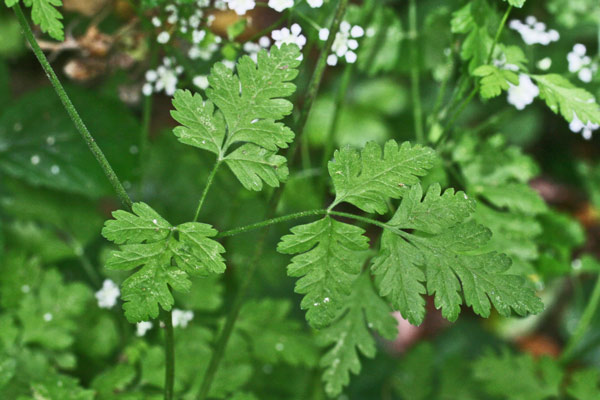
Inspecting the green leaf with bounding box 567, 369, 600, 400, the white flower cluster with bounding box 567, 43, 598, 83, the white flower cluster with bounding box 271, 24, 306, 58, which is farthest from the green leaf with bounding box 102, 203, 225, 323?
the green leaf with bounding box 567, 369, 600, 400

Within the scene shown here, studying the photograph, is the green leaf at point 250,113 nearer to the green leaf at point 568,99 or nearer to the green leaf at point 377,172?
the green leaf at point 377,172

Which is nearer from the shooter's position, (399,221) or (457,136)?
(399,221)

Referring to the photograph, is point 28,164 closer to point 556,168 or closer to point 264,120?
point 264,120

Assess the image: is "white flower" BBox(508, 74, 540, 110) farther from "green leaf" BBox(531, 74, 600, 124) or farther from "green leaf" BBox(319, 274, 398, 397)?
"green leaf" BBox(319, 274, 398, 397)

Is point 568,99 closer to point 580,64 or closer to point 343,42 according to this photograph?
point 580,64

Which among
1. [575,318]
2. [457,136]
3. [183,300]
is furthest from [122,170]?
[575,318]

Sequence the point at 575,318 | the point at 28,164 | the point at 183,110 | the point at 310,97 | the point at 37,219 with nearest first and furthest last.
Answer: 1. the point at 183,110
2. the point at 310,97
3. the point at 28,164
4. the point at 37,219
5. the point at 575,318
